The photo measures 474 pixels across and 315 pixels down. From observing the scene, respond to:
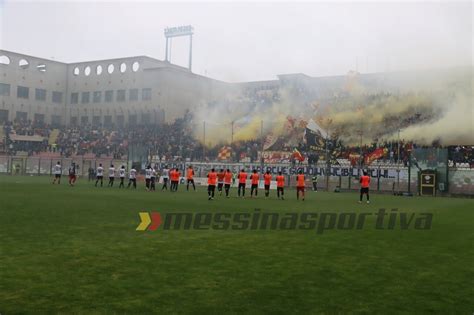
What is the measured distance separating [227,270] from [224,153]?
133 feet

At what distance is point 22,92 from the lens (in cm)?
6456

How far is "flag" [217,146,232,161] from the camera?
1848 inches

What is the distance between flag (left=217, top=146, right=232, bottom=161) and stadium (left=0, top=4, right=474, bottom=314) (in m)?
0.24

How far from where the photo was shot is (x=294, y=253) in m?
8.78

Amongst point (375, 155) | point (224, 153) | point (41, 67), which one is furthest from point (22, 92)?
point (375, 155)

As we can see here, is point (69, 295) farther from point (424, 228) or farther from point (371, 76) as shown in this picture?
point (371, 76)

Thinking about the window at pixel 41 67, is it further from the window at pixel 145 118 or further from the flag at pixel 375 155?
the flag at pixel 375 155

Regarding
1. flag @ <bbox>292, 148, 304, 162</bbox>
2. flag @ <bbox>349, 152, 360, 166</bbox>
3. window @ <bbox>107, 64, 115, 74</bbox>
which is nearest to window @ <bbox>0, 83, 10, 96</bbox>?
window @ <bbox>107, 64, 115, 74</bbox>

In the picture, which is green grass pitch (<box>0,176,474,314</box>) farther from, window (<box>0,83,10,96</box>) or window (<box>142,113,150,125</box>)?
window (<box>0,83,10,96</box>)

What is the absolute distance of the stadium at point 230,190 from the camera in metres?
6.18

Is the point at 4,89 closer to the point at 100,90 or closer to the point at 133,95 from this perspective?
the point at 100,90

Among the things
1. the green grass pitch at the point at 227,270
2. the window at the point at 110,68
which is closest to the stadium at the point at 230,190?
the green grass pitch at the point at 227,270

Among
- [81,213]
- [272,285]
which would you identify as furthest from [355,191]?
[272,285]

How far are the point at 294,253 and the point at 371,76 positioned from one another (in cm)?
4636
